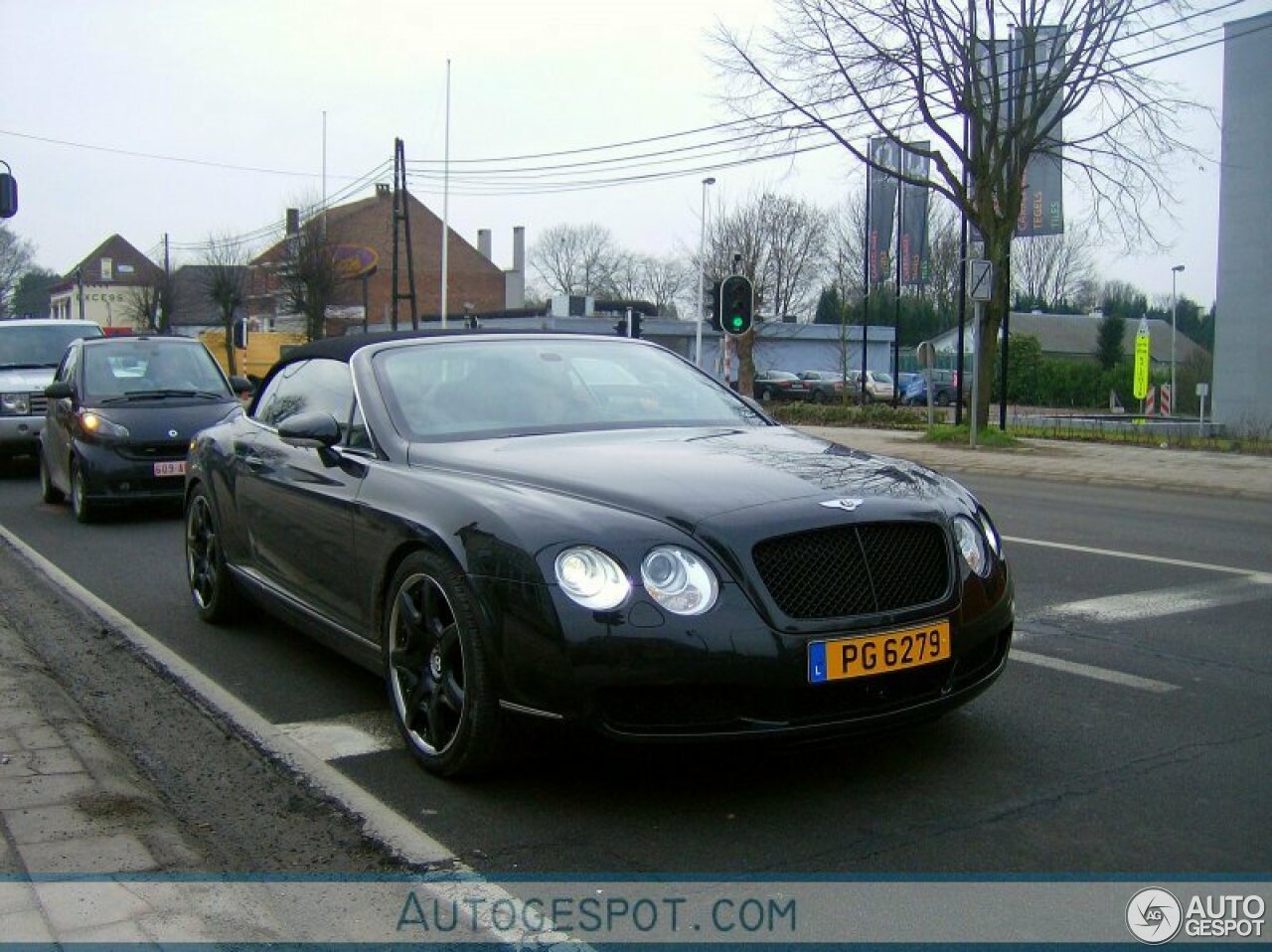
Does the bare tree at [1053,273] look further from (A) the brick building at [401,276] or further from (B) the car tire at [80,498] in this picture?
(B) the car tire at [80,498]

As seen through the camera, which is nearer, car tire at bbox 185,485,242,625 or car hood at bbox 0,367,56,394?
car tire at bbox 185,485,242,625

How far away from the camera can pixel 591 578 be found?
3789mm

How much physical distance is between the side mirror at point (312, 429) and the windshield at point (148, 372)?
731cm

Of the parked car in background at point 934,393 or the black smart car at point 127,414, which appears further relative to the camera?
the parked car in background at point 934,393

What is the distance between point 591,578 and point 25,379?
14063 mm

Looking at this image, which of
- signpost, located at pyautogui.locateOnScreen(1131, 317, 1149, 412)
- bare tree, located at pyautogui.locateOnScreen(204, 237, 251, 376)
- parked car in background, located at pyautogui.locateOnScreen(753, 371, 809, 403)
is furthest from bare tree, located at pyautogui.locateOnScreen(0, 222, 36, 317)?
signpost, located at pyautogui.locateOnScreen(1131, 317, 1149, 412)

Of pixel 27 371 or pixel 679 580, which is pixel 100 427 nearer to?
pixel 27 371

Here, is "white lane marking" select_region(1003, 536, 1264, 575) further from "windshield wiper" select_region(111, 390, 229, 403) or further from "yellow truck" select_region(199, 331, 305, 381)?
"yellow truck" select_region(199, 331, 305, 381)

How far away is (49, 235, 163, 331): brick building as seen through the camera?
332 feet

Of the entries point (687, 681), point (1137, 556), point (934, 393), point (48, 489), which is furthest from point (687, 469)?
point (934, 393)

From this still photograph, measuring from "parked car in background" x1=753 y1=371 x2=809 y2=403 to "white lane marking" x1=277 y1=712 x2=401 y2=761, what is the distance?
157 ft

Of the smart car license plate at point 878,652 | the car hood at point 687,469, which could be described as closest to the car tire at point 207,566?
the car hood at point 687,469

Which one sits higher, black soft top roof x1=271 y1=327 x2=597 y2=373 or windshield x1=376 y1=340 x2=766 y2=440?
black soft top roof x1=271 y1=327 x2=597 y2=373

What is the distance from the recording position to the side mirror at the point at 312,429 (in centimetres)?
516
